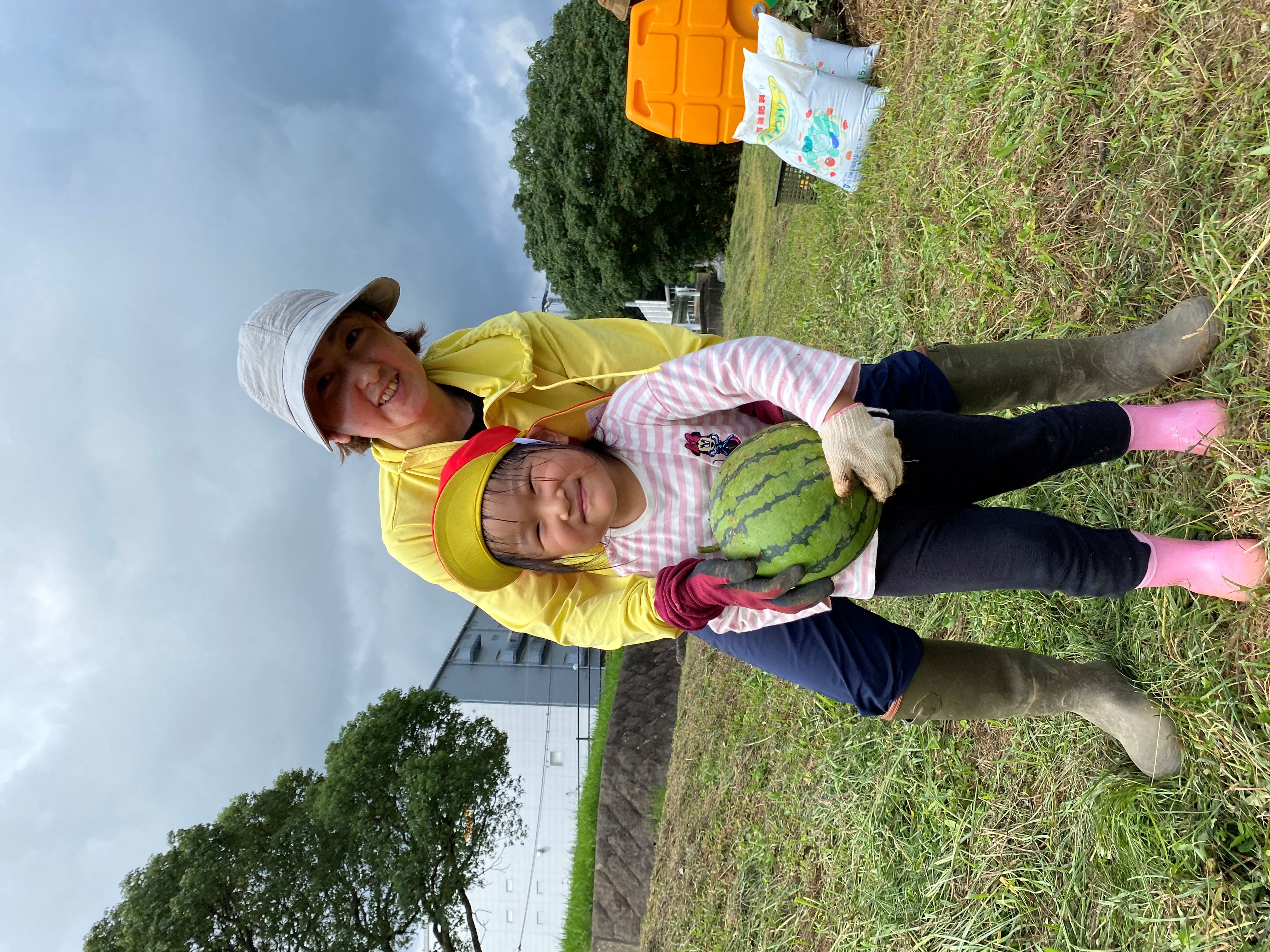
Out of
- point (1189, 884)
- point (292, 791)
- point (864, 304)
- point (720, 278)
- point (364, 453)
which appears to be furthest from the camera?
point (720, 278)

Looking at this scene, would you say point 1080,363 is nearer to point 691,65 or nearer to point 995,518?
point 995,518

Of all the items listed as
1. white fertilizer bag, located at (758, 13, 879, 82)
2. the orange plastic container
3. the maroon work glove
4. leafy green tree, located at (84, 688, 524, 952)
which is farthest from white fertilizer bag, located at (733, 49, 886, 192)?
leafy green tree, located at (84, 688, 524, 952)

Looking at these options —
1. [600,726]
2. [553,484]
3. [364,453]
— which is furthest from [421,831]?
[553,484]

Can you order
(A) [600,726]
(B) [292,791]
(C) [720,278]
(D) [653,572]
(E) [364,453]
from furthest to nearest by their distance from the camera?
1. (C) [720,278]
2. (A) [600,726]
3. (B) [292,791]
4. (E) [364,453]
5. (D) [653,572]

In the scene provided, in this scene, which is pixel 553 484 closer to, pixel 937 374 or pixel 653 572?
pixel 653 572

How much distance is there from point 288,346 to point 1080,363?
3084 millimetres

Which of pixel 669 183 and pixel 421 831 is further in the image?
pixel 669 183

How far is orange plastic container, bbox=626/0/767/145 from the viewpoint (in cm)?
751

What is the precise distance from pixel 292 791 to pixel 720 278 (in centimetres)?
1623

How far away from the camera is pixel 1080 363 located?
2521mm

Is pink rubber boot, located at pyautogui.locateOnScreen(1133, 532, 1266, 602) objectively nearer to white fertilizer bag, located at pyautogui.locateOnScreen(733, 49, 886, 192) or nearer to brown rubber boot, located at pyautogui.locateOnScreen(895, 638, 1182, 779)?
brown rubber boot, located at pyautogui.locateOnScreen(895, 638, 1182, 779)

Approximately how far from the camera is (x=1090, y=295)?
10.0ft

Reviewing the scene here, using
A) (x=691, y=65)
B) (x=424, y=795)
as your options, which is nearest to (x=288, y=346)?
(x=691, y=65)

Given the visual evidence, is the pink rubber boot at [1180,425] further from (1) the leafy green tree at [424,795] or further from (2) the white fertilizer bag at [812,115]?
(1) the leafy green tree at [424,795]
